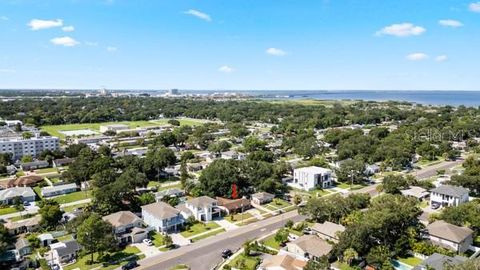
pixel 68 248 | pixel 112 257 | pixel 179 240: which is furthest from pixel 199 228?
pixel 68 248

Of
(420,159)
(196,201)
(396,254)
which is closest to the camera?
(396,254)

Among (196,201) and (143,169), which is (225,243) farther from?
(143,169)

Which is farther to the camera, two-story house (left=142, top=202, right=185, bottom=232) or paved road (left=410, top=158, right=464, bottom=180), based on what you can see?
paved road (left=410, top=158, right=464, bottom=180)

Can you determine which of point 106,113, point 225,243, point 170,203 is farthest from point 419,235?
point 106,113

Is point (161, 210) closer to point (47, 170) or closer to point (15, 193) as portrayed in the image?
point (15, 193)

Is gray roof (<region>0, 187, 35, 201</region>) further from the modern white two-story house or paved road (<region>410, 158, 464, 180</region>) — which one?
paved road (<region>410, 158, 464, 180</region>)

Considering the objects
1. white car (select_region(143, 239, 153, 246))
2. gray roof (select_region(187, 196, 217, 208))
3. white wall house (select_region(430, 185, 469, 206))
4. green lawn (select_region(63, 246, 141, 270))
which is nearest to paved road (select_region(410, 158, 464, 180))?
→ white wall house (select_region(430, 185, 469, 206))
